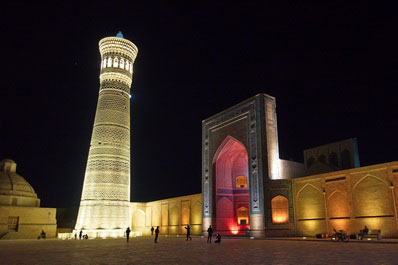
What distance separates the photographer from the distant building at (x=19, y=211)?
72.9 ft

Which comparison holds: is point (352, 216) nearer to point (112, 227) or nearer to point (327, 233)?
point (327, 233)

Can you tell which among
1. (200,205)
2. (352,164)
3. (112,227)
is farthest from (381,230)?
(112,227)

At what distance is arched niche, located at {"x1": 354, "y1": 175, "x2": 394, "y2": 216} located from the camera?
503 inches

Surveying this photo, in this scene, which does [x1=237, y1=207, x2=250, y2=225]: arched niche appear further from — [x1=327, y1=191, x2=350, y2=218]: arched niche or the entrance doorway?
[x1=327, y1=191, x2=350, y2=218]: arched niche

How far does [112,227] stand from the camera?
64.3 ft

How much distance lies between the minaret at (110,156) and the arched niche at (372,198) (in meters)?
13.0

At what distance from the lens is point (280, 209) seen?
16.7m

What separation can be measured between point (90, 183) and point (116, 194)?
1.65 metres

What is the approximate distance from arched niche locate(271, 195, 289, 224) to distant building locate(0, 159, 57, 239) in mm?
16503

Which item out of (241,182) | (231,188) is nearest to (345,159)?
(241,182)

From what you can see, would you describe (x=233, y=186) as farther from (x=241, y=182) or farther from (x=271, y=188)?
(x=271, y=188)

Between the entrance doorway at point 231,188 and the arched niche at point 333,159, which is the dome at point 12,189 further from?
the arched niche at point 333,159

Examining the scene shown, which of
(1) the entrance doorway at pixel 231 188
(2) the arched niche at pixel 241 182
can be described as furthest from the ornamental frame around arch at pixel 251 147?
(2) the arched niche at pixel 241 182

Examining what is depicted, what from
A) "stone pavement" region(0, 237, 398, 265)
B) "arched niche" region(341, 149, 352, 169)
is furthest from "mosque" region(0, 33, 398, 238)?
"stone pavement" region(0, 237, 398, 265)
